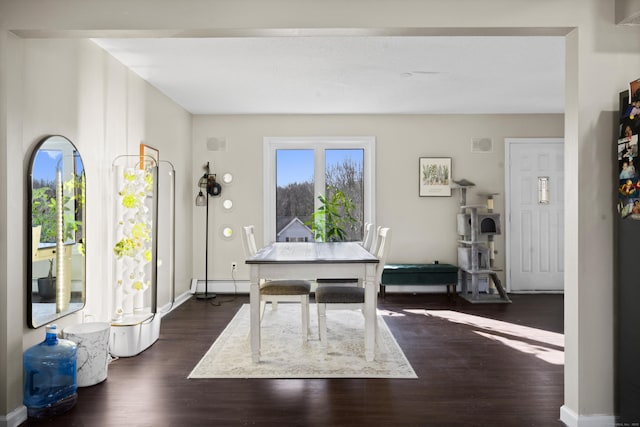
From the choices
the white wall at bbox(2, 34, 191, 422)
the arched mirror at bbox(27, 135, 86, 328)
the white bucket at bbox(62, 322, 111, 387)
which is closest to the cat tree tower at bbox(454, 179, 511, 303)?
the white wall at bbox(2, 34, 191, 422)

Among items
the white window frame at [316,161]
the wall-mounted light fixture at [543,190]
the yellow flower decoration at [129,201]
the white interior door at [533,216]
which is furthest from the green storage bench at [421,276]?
the yellow flower decoration at [129,201]

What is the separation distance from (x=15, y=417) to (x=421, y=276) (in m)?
4.43

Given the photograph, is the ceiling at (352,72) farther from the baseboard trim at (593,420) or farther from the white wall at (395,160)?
the baseboard trim at (593,420)

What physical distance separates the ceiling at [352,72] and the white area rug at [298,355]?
2.39 metres

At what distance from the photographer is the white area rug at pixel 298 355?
3072 millimetres

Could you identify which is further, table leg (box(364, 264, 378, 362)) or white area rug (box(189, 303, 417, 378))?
table leg (box(364, 264, 378, 362))

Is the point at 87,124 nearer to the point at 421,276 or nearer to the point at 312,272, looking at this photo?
the point at 312,272

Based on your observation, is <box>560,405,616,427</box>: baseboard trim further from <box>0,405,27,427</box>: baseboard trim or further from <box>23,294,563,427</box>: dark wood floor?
<box>0,405,27,427</box>: baseboard trim

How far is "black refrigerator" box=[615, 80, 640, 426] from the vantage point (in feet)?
6.92

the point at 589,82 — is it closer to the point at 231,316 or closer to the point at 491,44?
the point at 491,44

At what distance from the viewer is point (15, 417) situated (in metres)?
2.35

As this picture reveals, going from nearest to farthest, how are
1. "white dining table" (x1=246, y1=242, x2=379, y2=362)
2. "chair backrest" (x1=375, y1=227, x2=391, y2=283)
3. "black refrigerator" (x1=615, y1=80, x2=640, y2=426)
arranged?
"black refrigerator" (x1=615, y1=80, x2=640, y2=426)
"white dining table" (x1=246, y1=242, x2=379, y2=362)
"chair backrest" (x1=375, y1=227, x2=391, y2=283)

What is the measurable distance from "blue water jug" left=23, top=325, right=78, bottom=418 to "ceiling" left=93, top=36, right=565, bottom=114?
2288 mm

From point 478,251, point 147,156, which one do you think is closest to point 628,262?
point 478,251
